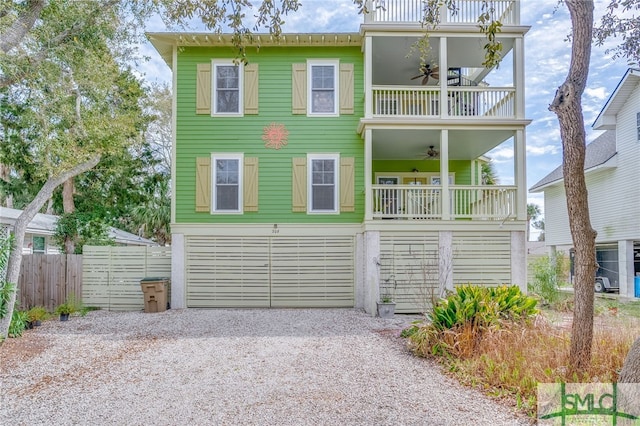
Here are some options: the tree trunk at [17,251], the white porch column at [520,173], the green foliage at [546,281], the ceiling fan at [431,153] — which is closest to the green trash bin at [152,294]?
the tree trunk at [17,251]

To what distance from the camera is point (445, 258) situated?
9.70 meters

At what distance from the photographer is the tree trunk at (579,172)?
4.45 metres

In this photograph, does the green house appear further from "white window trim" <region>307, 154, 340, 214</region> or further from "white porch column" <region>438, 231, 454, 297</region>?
"white porch column" <region>438, 231, 454, 297</region>

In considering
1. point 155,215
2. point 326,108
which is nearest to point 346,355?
point 326,108

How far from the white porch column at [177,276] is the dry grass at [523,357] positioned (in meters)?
6.80

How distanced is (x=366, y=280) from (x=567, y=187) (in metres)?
5.73

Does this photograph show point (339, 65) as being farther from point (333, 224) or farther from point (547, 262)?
point (547, 262)

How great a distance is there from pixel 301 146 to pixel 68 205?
845cm

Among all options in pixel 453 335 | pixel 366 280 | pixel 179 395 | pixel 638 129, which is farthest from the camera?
pixel 638 129

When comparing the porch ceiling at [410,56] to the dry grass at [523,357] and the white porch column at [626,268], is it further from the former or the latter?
the white porch column at [626,268]

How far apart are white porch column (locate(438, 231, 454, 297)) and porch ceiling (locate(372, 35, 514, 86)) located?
4.45 meters

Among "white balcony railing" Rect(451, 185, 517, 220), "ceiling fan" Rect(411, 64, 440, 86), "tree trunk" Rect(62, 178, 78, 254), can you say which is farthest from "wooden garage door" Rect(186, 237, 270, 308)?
"ceiling fan" Rect(411, 64, 440, 86)

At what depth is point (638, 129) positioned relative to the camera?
13.3m

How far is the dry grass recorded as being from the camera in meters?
4.24
